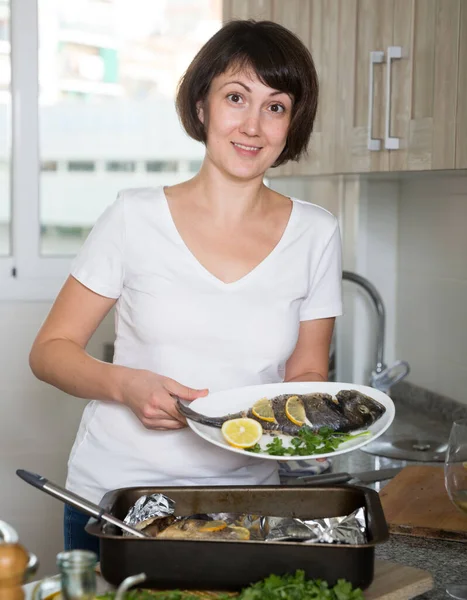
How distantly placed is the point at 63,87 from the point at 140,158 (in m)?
0.37

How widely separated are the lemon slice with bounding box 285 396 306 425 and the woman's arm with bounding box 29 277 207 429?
13 centimetres

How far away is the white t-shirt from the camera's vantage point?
150 cm

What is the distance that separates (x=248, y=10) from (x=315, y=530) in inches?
71.0

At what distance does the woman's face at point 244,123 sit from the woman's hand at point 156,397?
1.31ft

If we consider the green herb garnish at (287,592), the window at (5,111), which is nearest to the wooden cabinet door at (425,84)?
the green herb garnish at (287,592)

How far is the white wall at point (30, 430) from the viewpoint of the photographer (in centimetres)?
304

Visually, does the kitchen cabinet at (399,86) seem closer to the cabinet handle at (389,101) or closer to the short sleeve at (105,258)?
the cabinet handle at (389,101)

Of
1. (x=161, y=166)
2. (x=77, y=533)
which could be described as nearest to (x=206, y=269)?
(x=77, y=533)

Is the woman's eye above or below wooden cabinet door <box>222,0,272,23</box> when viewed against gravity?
below

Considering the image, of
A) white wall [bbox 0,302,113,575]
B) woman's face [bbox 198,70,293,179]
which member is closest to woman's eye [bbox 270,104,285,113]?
woman's face [bbox 198,70,293,179]

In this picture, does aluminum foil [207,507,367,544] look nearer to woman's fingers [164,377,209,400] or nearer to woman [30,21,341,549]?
woman's fingers [164,377,209,400]

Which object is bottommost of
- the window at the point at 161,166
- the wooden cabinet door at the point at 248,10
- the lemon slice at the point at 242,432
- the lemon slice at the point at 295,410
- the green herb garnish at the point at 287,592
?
the green herb garnish at the point at 287,592

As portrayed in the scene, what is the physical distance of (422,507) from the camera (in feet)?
5.07

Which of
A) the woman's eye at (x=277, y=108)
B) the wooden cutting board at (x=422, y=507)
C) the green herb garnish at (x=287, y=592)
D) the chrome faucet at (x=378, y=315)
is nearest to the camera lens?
the green herb garnish at (x=287, y=592)
